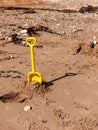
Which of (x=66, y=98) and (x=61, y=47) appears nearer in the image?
(x=66, y=98)

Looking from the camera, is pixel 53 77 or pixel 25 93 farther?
pixel 53 77

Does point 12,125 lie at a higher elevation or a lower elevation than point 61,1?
higher

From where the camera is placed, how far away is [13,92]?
6.16 meters

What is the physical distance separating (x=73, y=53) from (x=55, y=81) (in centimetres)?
158

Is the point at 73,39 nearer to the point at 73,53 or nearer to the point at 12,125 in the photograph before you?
the point at 73,53

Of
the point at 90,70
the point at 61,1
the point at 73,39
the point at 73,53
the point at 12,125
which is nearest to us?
the point at 12,125

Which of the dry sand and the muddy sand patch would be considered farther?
the muddy sand patch

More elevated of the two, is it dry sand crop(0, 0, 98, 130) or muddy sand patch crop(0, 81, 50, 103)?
muddy sand patch crop(0, 81, 50, 103)

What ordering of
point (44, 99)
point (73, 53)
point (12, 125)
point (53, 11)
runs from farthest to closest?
point (53, 11)
point (73, 53)
point (44, 99)
point (12, 125)

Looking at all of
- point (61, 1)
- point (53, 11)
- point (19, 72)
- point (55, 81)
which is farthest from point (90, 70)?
point (61, 1)

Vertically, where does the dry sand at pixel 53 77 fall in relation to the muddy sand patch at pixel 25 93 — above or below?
below

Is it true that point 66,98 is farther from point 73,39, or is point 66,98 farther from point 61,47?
point 73,39

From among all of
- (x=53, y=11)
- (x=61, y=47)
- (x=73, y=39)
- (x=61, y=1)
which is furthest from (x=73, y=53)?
(x=61, y=1)

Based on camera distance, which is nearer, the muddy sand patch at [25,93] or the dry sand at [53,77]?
the dry sand at [53,77]
